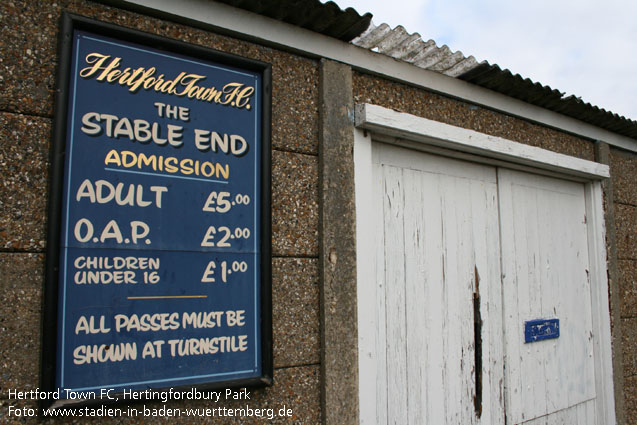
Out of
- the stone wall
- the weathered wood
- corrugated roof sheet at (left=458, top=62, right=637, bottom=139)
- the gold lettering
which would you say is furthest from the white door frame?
the gold lettering

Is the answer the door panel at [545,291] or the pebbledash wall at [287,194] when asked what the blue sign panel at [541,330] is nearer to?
the door panel at [545,291]

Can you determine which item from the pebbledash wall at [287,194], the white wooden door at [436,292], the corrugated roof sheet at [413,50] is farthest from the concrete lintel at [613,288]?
the corrugated roof sheet at [413,50]

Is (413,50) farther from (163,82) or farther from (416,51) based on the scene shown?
(163,82)

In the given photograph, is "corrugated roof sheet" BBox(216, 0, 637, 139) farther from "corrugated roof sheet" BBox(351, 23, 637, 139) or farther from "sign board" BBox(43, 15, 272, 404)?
"sign board" BBox(43, 15, 272, 404)

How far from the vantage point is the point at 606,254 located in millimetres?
4285

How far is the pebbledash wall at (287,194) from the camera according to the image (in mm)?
1877

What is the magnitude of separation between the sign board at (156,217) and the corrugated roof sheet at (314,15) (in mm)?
290

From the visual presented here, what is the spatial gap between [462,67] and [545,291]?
1995 mm

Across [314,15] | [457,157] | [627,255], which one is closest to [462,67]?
[457,157]

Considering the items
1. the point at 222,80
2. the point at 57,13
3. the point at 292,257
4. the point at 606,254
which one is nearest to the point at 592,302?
the point at 606,254

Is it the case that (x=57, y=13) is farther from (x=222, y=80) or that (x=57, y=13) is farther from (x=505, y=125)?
(x=505, y=125)

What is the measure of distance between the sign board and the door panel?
2.17 meters

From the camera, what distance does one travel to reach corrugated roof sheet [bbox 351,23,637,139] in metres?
2.94

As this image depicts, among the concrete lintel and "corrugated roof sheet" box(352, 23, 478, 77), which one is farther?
the concrete lintel
